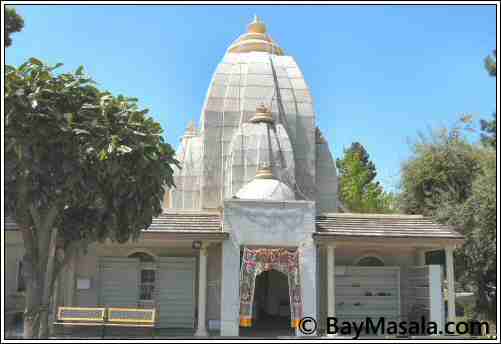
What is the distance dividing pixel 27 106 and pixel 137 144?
2393 mm

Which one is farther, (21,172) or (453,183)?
→ (453,183)

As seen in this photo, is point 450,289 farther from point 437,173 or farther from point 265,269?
point 437,173

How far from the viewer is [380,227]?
18.3m

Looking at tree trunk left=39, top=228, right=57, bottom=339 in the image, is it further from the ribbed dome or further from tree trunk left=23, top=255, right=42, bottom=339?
the ribbed dome

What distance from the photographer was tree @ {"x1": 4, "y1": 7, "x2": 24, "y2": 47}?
13.5 meters

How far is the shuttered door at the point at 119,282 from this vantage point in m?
18.8

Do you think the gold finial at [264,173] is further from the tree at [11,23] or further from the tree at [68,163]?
the tree at [11,23]

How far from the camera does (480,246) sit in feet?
74.9

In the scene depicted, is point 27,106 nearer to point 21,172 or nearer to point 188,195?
point 21,172

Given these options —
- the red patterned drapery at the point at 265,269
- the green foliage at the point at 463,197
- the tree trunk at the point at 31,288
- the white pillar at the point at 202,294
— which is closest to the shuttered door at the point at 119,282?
the white pillar at the point at 202,294

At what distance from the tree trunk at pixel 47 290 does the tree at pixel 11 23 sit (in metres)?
4.91

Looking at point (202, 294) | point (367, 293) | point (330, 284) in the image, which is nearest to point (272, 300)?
point (367, 293)

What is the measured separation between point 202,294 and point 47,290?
5.61 m

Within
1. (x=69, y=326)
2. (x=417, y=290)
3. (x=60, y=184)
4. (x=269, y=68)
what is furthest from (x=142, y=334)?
(x=269, y=68)
